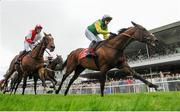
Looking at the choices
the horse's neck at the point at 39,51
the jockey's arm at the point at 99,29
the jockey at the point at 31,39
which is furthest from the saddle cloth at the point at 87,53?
the jockey at the point at 31,39

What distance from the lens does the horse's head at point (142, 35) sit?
7525 millimetres

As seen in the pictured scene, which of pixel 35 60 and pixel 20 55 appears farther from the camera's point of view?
pixel 20 55

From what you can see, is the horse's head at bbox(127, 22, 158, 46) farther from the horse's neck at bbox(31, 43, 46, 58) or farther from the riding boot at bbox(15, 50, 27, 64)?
the riding boot at bbox(15, 50, 27, 64)

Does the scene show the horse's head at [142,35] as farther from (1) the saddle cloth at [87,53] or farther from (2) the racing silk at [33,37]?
(2) the racing silk at [33,37]

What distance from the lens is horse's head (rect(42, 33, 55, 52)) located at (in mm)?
10166

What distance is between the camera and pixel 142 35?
766 cm

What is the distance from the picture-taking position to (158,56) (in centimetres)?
3612

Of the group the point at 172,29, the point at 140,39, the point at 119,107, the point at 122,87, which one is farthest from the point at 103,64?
the point at 172,29

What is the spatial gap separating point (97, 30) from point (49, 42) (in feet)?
8.48

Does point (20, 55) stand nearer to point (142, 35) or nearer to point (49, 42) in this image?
point (49, 42)

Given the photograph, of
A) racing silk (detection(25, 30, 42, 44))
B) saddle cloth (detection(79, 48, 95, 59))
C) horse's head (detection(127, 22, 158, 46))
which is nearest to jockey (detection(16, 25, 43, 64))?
racing silk (detection(25, 30, 42, 44))

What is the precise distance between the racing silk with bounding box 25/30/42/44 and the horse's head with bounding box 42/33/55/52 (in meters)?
1.10

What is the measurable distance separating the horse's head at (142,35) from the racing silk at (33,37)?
507 centimetres

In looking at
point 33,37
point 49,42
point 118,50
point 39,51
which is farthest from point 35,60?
point 118,50
